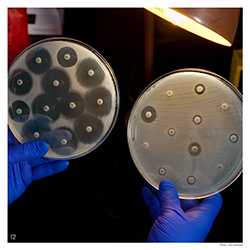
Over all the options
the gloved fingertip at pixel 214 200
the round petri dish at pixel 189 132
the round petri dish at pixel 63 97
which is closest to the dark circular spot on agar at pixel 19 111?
the round petri dish at pixel 63 97

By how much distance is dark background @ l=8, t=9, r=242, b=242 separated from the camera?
1.33 metres

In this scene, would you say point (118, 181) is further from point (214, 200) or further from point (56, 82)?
point (56, 82)

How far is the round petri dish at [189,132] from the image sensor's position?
97cm

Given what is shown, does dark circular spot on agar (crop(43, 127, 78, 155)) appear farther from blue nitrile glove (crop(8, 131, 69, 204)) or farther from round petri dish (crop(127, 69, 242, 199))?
round petri dish (crop(127, 69, 242, 199))

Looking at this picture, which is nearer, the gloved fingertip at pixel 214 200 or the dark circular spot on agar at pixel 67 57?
the dark circular spot on agar at pixel 67 57

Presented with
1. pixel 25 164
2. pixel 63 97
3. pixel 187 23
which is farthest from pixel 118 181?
pixel 187 23

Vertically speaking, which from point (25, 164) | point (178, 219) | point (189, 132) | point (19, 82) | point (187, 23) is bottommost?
point (178, 219)

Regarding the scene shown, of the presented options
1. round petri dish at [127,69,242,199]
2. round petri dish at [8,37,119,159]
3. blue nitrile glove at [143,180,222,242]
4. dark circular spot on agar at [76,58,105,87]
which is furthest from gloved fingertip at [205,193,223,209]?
dark circular spot on agar at [76,58,105,87]

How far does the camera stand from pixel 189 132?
0.99 metres

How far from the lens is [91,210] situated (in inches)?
53.5

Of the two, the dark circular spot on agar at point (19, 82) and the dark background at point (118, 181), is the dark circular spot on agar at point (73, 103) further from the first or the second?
the dark background at point (118, 181)

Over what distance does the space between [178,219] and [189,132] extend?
25 cm

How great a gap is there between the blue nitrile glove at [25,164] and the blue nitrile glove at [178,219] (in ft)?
1.09
